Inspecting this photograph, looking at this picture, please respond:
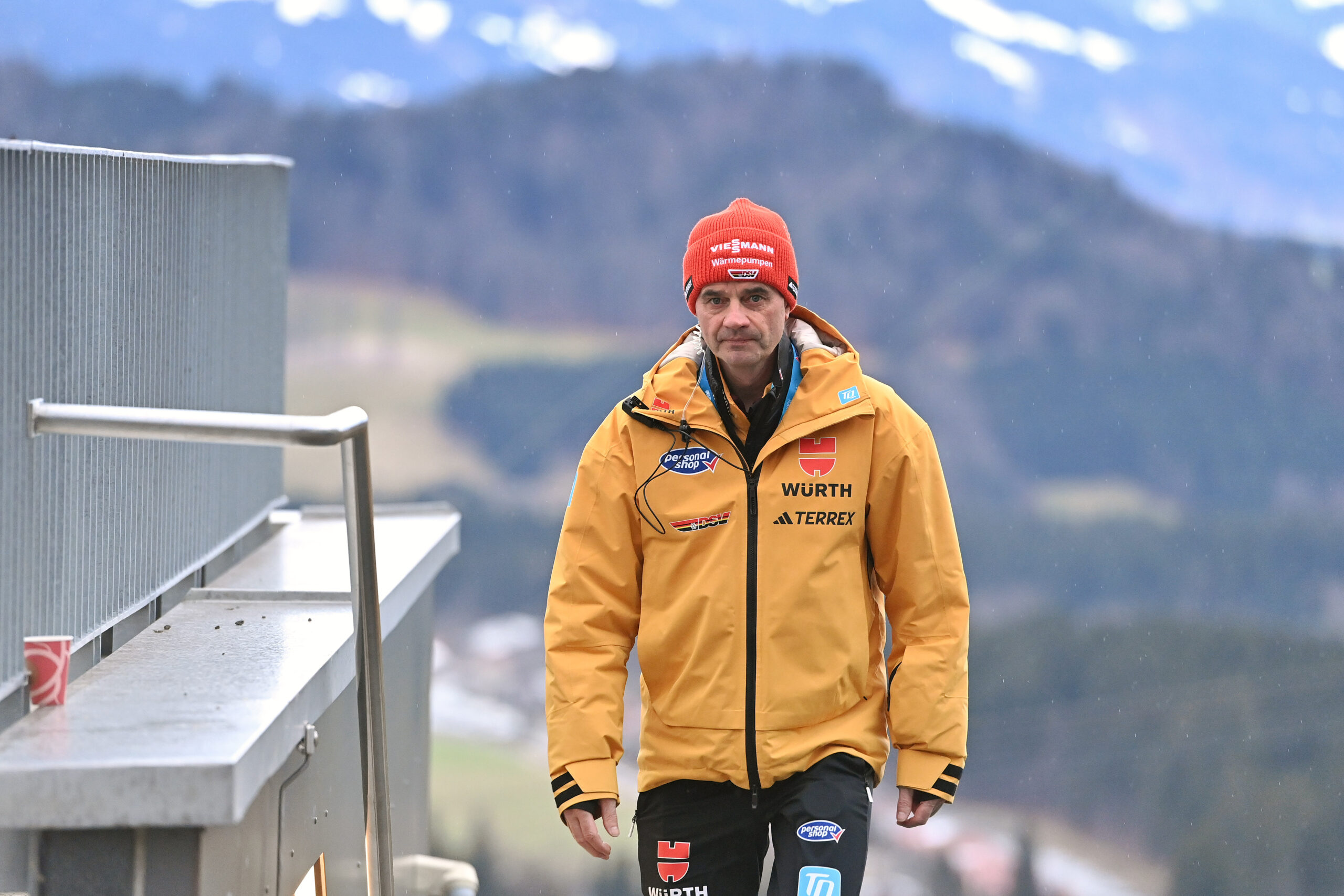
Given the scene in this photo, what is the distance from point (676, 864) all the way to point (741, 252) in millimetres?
941

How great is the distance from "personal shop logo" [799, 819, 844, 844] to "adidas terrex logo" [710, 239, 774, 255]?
860 mm

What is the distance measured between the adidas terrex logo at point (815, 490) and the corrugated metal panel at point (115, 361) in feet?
3.31

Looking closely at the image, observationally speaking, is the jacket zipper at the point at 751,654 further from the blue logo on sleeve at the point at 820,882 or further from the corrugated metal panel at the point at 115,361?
the corrugated metal panel at the point at 115,361

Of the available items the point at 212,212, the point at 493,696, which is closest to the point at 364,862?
the point at 212,212

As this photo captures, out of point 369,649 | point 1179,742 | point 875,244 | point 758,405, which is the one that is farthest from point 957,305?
point 369,649

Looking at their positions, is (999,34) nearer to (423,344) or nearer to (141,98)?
(423,344)

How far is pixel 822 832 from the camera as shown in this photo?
2.04 meters

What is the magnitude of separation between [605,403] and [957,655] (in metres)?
16.8

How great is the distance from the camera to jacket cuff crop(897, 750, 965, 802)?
2105 millimetres

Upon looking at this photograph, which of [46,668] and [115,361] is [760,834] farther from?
[115,361]

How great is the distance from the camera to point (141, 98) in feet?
61.4

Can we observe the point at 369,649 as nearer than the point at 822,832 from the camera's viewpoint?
Yes

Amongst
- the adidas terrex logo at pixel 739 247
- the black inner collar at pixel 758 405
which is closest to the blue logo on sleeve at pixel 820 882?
the black inner collar at pixel 758 405

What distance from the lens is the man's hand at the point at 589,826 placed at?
2.08 m
